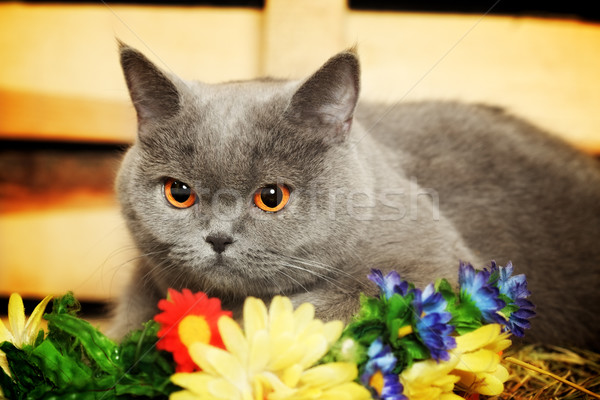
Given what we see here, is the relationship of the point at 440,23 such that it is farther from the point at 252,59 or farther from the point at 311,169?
the point at 311,169

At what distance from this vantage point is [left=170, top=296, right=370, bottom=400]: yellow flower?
0.70 metres

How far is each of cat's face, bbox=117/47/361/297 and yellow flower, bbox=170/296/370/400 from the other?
19cm

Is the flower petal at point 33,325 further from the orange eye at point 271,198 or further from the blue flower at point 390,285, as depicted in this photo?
the blue flower at point 390,285

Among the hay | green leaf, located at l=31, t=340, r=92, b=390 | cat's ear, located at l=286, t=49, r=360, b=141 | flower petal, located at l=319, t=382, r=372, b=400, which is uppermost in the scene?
cat's ear, located at l=286, t=49, r=360, b=141

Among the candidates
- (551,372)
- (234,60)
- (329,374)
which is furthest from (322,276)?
(234,60)

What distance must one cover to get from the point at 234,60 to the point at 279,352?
1252mm

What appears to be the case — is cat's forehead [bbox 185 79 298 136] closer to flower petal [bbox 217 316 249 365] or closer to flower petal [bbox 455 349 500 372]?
flower petal [bbox 217 316 249 365]

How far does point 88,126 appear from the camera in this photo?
69.5 inches

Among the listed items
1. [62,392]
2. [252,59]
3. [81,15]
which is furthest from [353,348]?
[81,15]

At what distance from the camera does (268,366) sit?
28.4 inches

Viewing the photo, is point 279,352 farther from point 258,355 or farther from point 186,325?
point 186,325

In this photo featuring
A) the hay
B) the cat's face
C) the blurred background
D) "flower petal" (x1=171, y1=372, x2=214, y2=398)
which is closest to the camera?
"flower petal" (x1=171, y1=372, x2=214, y2=398)

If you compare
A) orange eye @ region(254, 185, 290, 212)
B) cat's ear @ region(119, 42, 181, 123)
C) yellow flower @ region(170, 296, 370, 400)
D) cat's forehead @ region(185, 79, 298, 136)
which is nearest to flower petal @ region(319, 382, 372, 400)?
yellow flower @ region(170, 296, 370, 400)

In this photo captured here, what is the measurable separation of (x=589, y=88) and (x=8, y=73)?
197cm
